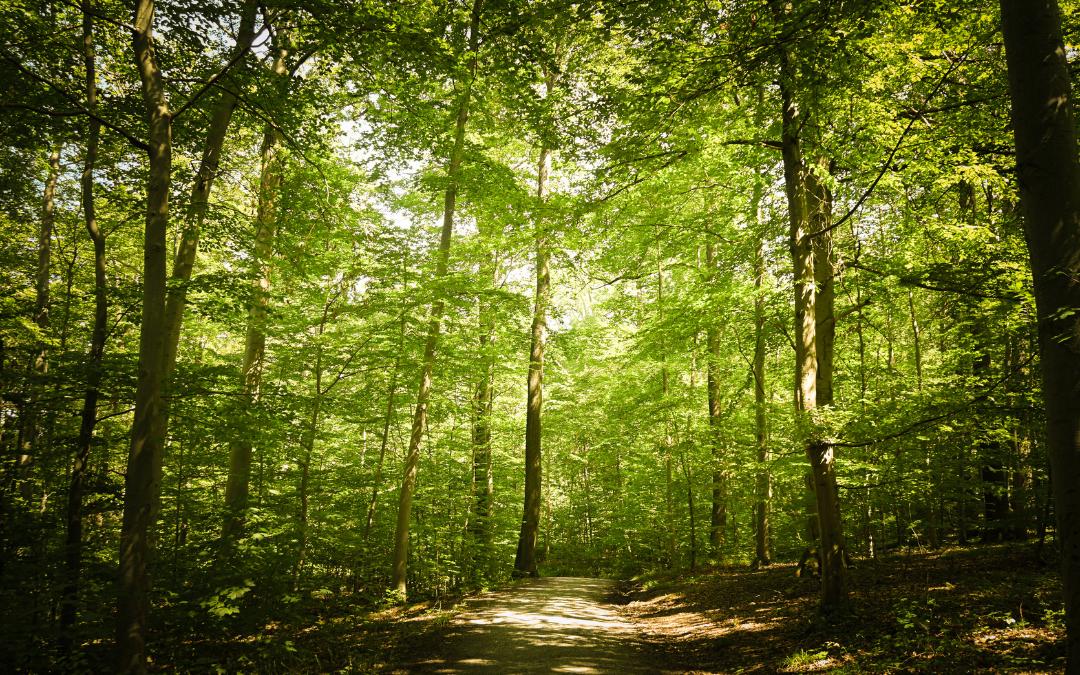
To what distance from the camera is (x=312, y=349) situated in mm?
11133

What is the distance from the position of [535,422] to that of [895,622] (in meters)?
10.9

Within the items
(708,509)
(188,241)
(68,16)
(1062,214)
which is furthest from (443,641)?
(708,509)

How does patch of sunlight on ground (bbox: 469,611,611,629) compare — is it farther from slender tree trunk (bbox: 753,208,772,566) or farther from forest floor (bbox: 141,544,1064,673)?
slender tree trunk (bbox: 753,208,772,566)

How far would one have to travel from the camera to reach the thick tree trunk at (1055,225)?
3268 millimetres

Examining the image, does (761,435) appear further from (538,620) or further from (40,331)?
(40,331)

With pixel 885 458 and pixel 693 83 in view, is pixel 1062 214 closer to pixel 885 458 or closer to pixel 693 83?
pixel 693 83

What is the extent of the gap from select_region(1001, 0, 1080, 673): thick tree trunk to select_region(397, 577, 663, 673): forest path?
193 inches

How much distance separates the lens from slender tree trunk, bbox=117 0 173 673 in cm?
541

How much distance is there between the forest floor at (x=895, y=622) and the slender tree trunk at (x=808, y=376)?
569 millimetres

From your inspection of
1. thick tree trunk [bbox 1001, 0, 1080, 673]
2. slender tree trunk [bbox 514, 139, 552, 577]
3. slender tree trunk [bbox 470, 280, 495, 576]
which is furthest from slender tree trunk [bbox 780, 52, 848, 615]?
slender tree trunk [bbox 470, 280, 495, 576]

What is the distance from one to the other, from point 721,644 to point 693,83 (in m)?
8.05

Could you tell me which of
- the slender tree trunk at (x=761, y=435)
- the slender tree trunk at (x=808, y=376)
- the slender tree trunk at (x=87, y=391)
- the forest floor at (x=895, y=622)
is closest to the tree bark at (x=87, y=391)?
the slender tree trunk at (x=87, y=391)

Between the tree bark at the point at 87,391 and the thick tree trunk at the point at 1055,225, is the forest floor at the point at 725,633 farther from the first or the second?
the thick tree trunk at the point at 1055,225

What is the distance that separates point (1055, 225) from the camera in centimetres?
338
